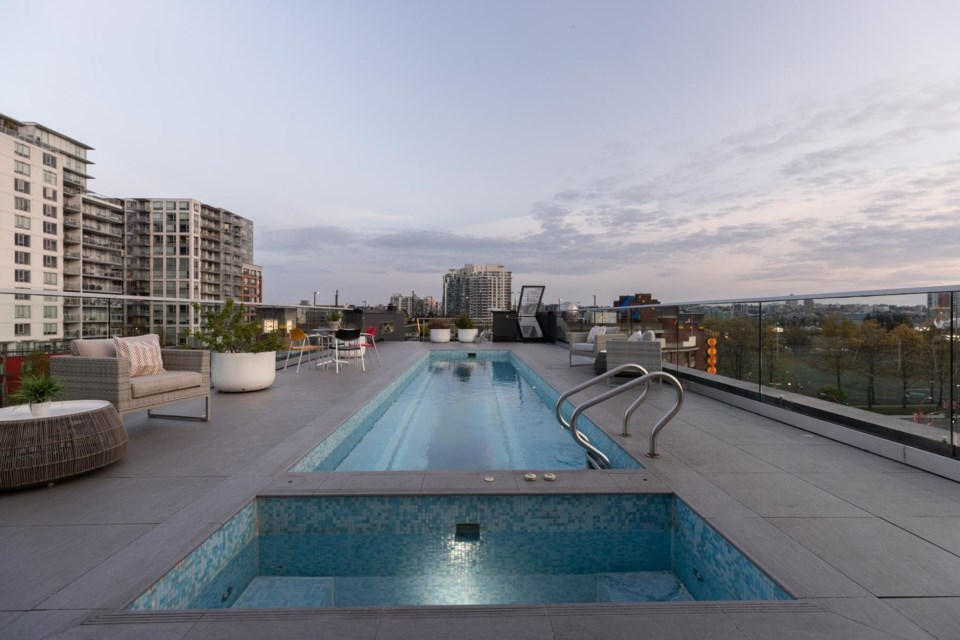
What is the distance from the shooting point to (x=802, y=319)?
14.7ft

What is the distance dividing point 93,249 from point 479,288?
5713 centimetres

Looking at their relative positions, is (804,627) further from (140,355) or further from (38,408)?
(140,355)

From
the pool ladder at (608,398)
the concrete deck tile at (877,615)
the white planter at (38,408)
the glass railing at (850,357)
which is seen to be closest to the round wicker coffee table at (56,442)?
the white planter at (38,408)

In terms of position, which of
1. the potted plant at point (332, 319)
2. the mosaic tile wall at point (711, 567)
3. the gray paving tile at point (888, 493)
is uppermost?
the potted plant at point (332, 319)

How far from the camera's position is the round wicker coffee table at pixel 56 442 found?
2.55m

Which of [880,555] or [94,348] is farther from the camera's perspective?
[94,348]

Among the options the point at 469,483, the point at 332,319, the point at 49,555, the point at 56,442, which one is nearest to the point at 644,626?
the point at 469,483

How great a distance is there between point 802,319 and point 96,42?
13.3 metres

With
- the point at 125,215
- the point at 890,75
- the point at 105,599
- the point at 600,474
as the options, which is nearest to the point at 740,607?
the point at 600,474

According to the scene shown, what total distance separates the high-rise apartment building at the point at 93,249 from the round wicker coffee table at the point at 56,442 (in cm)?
153

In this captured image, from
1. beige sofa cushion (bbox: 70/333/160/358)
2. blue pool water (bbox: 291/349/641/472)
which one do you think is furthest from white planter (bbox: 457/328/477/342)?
beige sofa cushion (bbox: 70/333/160/358)

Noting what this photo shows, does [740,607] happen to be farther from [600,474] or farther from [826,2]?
[826,2]

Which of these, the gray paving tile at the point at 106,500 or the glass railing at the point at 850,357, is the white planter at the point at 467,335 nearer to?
the glass railing at the point at 850,357

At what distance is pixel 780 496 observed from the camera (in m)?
2.60
